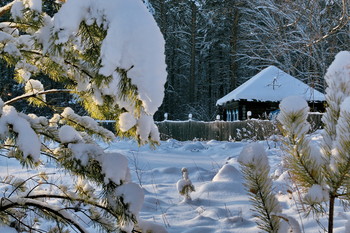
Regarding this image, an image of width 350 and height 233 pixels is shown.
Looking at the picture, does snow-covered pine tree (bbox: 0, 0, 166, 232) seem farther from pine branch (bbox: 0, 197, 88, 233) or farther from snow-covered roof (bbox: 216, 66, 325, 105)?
snow-covered roof (bbox: 216, 66, 325, 105)

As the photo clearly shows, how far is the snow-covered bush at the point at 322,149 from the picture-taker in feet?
4.95

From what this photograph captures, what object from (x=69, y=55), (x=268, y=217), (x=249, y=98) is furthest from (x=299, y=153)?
(x=249, y=98)

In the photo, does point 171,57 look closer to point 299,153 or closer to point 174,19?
point 174,19

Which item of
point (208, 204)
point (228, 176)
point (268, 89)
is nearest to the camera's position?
point (208, 204)

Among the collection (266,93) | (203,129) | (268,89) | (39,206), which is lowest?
(203,129)

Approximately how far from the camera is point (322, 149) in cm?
165

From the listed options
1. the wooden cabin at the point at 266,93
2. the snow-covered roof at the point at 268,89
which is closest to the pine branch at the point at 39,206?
the wooden cabin at the point at 266,93

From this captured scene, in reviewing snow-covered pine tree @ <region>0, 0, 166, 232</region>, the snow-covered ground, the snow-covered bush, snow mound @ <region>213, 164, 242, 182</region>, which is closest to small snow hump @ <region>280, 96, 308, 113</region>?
the snow-covered bush

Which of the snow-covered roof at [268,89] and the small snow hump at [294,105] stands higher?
the snow-covered roof at [268,89]

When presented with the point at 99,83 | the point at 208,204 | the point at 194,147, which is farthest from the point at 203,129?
the point at 99,83

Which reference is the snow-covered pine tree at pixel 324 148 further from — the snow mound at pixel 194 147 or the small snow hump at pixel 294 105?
the snow mound at pixel 194 147

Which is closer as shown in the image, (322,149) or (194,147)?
(322,149)

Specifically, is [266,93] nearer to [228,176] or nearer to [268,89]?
[268,89]

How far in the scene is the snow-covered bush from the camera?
151 centimetres
